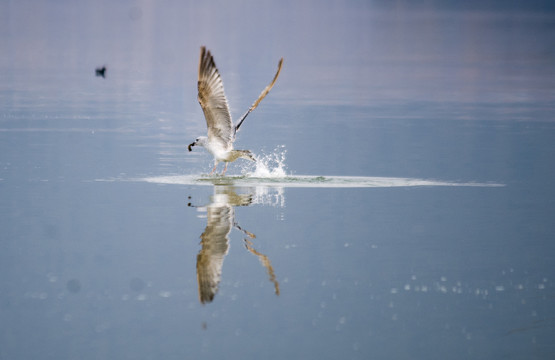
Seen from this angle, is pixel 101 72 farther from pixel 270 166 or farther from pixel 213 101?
pixel 213 101

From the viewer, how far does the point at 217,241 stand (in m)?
11.3

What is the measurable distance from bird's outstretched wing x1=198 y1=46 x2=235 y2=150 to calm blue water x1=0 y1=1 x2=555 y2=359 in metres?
0.78

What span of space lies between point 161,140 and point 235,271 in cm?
1201

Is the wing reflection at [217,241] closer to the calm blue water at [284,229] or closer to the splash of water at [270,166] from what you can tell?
the calm blue water at [284,229]

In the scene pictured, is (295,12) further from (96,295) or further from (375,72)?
(96,295)

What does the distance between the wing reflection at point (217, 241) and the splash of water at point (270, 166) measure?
1717 mm

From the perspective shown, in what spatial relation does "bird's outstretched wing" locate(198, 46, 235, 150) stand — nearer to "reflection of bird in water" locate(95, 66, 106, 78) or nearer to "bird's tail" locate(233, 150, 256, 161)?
"bird's tail" locate(233, 150, 256, 161)

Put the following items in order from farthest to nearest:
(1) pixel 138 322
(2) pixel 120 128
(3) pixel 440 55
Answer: (3) pixel 440 55 → (2) pixel 120 128 → (1) pixel 138 322

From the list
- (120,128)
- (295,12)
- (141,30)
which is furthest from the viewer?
(295,12)

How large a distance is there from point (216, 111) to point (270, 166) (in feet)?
7.68

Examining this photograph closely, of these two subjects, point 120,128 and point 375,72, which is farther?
point 375,72

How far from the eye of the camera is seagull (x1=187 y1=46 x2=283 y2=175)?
15.7 meters

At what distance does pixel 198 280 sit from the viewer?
9664 millimetres

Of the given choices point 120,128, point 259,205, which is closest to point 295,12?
point 120,128
